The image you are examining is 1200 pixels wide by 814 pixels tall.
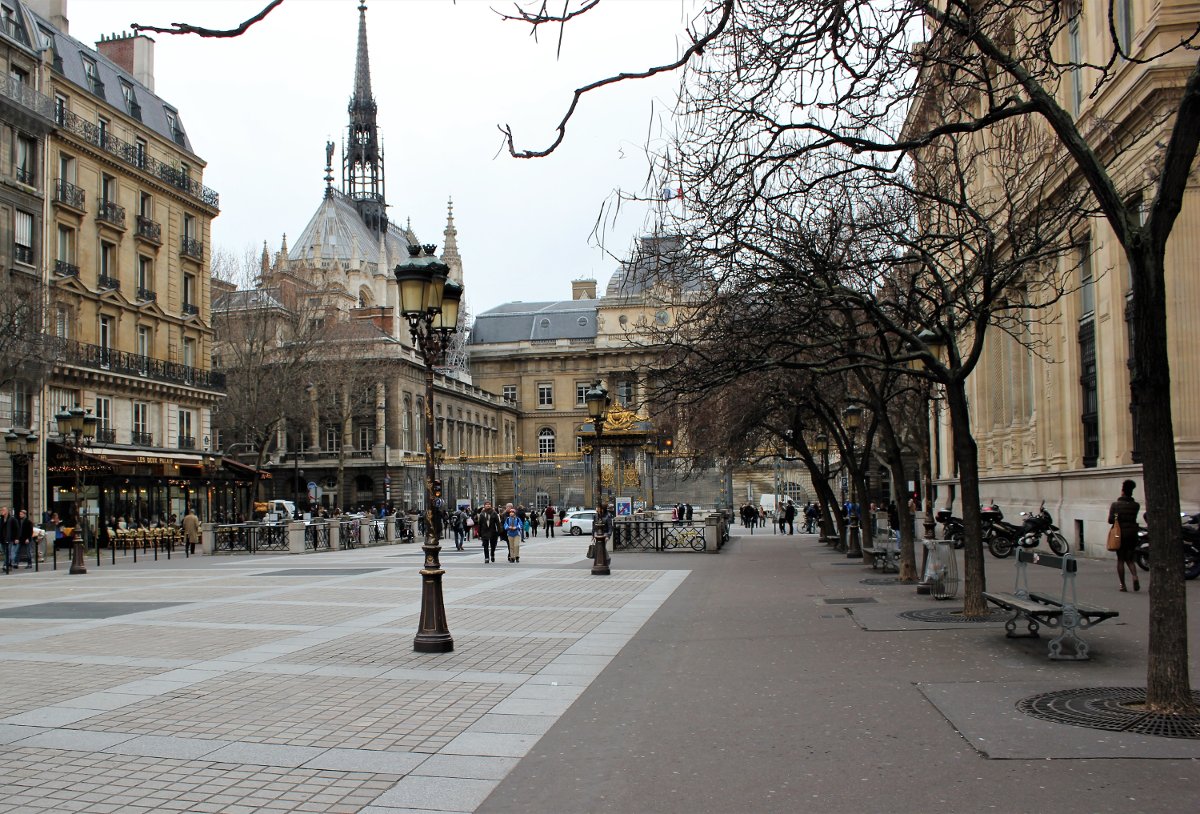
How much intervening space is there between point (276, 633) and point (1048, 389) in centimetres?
2349

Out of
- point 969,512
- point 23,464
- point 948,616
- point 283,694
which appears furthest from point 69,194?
point 948,616

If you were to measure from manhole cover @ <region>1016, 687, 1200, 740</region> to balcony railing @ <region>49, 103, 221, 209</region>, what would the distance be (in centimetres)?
4092

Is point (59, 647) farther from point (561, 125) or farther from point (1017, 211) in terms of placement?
point (1017, 211)

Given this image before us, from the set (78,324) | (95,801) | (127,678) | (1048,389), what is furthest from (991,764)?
(78,324)

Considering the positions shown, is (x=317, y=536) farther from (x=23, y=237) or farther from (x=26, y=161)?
(x=26, y=161)

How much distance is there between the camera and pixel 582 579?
912 inches

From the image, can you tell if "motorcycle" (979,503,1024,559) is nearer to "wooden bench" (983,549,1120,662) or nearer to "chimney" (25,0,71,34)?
"wooden bench" (983,549,1120,662)

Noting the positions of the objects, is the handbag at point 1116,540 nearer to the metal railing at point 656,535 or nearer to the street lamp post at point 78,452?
the metal railing at point 656,535

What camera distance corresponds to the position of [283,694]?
31.0ft

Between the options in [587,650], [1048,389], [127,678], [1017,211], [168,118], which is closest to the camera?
[127,678]

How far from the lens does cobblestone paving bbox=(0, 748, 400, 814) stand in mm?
6043

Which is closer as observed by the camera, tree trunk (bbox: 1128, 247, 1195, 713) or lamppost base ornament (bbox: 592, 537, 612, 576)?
tree trunk (bbox: 1128, 247, 1195, 713)

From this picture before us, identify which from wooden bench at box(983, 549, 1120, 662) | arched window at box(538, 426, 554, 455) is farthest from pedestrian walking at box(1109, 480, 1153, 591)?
arched window at box(538, 426, 554, 455)

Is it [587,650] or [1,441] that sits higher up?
[1,441]
